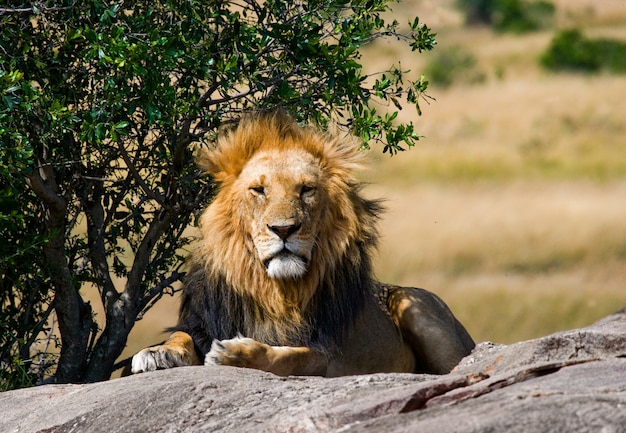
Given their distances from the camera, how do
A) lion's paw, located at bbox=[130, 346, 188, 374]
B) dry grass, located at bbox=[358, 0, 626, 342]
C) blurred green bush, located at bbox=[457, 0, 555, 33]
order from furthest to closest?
blurred green bush, located at bbox=[457, 0, 555, 33] → dry grass, located at bbox=[358, 0, 626, 342] → lion's paw, located at bbox=[130, 346, 188, 374]

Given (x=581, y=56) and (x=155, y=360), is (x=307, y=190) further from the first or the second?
(x=581, y=56)

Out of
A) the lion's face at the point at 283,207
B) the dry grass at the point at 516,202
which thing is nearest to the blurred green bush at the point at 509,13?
the dry grass at the point at 516,202

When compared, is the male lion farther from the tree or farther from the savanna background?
the savanna background

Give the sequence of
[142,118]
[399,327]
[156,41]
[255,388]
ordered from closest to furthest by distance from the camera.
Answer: [255,388] < [156,41] < [142,118] < [399,327]

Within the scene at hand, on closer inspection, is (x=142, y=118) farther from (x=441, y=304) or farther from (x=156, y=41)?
(x=441, y=304)

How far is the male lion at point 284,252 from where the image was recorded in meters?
5.88

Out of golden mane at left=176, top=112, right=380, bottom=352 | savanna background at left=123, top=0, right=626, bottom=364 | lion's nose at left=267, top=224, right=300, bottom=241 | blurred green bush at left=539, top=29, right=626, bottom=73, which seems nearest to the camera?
lion's nose at left=267, top=224, right=300, bottom=241

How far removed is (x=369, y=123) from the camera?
638cm

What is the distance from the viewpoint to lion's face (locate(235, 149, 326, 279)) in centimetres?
583

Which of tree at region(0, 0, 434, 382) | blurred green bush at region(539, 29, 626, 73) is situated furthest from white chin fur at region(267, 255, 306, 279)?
blurred green bush at region(539, 29, 626, 73)

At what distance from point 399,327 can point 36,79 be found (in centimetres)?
245

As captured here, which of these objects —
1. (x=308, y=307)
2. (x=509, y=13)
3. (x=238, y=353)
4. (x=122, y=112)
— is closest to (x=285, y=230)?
(x=308, y=307)

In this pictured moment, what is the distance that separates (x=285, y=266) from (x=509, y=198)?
1846cm

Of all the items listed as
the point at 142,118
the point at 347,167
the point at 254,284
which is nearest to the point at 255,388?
the point at 254,284
